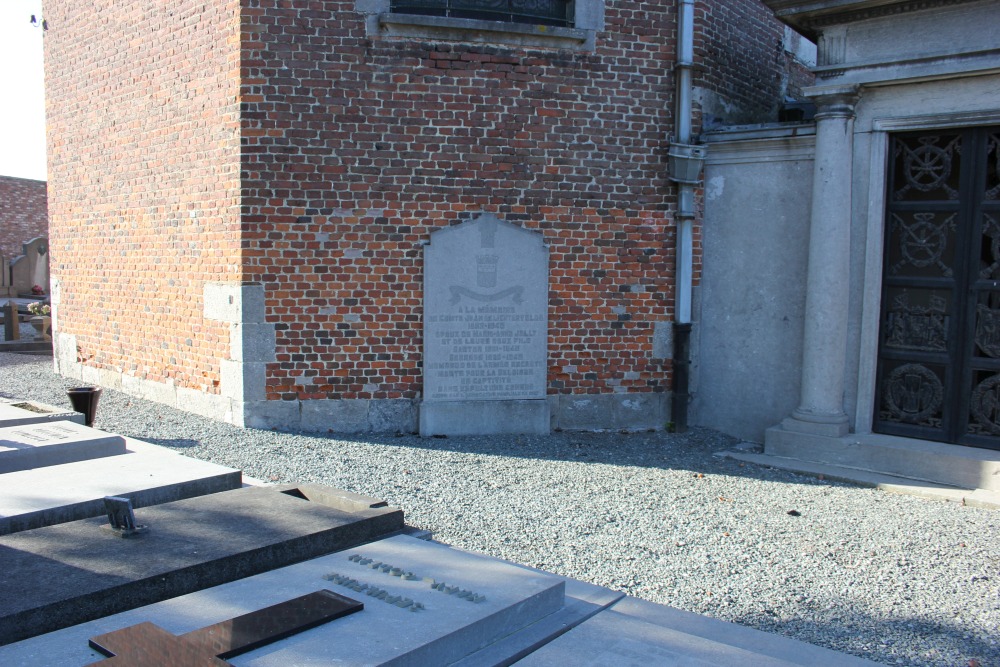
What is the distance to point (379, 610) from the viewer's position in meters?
3.19

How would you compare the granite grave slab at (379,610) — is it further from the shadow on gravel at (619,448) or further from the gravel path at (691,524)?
the shadow on gravel at (619,448)

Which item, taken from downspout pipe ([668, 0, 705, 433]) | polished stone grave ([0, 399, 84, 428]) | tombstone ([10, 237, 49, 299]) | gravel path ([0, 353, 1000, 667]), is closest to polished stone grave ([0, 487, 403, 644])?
gravel path ([0, 353, 1000, 667])

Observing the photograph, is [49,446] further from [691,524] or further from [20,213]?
[20,213]

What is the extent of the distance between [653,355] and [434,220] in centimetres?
273

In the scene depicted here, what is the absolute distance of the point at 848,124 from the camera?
296 inches

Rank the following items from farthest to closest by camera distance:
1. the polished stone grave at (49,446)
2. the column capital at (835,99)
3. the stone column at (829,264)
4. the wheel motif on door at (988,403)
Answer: the stone column at (829,264)
the column capital at (835,99)
the wheel motif on door at (988,403)
the polished stone grave at (49,446)

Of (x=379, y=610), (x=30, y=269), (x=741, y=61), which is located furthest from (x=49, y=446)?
(x=30, y=269)

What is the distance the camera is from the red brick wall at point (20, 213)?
32.0 meters

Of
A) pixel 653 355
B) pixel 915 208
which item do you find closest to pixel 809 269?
pixel 915 208

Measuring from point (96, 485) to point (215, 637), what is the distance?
208cm

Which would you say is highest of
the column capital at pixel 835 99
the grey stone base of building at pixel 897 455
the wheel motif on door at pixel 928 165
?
the column capital at pixel 835 99

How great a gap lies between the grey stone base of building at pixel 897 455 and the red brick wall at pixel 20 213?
31.6 metres

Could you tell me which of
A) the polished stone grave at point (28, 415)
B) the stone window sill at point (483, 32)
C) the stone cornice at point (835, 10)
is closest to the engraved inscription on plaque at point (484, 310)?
the stone window sill at point (483, 32)

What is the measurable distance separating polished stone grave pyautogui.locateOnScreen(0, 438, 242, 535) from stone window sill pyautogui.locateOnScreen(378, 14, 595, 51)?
4.80m
